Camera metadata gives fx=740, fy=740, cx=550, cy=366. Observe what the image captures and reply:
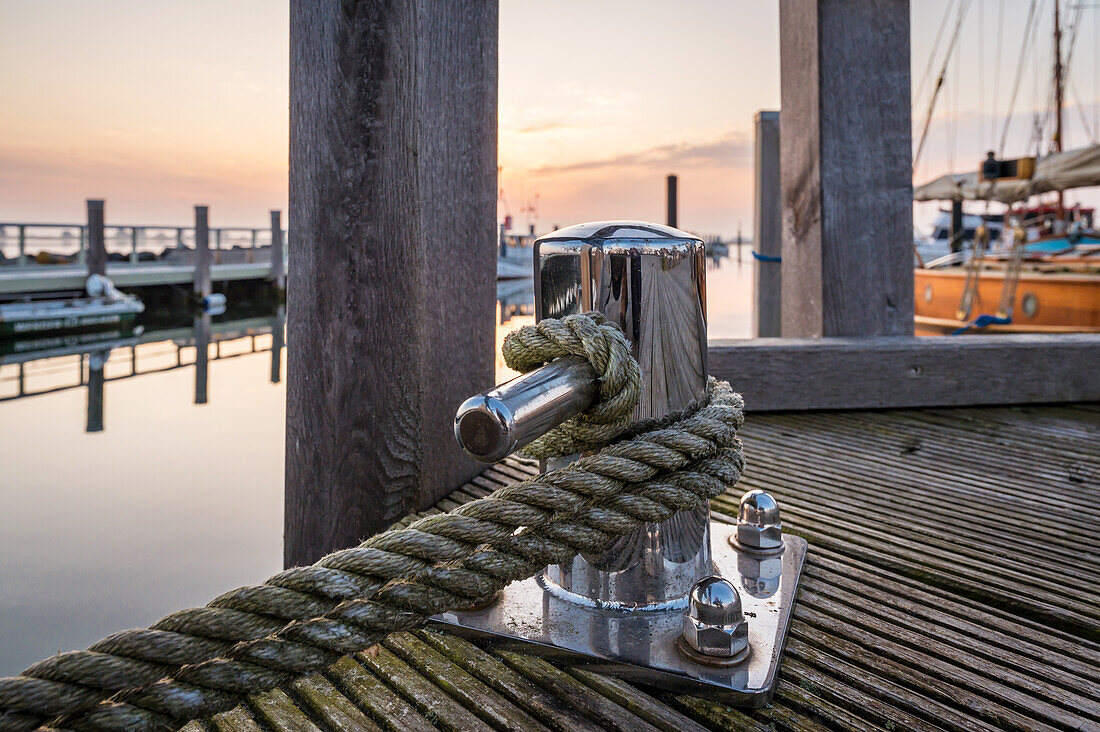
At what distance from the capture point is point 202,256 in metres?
17.3

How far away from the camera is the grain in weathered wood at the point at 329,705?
27.9 inches

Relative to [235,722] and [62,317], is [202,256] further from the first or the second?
[235,722]

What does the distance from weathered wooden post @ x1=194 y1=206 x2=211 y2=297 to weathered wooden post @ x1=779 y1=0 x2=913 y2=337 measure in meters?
16.7

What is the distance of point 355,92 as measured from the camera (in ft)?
4.11

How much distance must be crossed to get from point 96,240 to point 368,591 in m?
16.5

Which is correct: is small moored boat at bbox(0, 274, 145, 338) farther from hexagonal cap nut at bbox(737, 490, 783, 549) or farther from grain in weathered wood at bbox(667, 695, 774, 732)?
grain in weathered wood at bbox(667, 695, 774, 732)

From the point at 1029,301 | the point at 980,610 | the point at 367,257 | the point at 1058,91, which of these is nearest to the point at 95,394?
the point at 367,257

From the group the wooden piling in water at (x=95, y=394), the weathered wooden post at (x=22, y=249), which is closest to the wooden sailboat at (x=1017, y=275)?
the wooden piling in water at (x=95, y=394)

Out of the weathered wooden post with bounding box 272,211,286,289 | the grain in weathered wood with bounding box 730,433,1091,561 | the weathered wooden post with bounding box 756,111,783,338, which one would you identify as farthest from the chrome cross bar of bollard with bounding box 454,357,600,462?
the weathered wooden post with bounding box 272,211,286,289

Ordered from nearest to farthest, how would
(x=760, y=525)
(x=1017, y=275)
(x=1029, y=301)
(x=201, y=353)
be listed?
(x=760, y=525) < (x=1017, y=275) < (x=1029, y=301) < (x=201, y=353)

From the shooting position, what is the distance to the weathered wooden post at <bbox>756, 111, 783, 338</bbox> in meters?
4.94

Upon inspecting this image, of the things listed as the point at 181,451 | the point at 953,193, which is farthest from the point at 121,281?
the point at 953,193

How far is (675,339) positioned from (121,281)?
1816 cm

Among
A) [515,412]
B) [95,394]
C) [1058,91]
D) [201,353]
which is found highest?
[1058,91]
